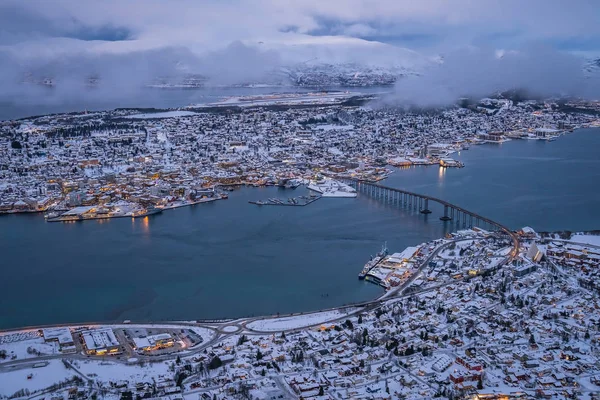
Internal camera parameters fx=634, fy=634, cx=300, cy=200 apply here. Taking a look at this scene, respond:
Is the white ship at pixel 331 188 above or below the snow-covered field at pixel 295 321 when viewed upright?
above

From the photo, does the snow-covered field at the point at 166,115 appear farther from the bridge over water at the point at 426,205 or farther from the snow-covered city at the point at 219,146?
the bridge over water at the point at 426,205

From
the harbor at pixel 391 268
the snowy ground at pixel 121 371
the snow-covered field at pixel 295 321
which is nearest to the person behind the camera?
the snowy ground at pixel 121 371

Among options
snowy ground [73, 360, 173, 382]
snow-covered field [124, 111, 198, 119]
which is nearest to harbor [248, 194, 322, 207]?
snowy ground [73, 360, 173, 382]

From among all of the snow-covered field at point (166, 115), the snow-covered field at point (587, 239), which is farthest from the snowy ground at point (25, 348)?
the snow-covered field at point (166, 115)

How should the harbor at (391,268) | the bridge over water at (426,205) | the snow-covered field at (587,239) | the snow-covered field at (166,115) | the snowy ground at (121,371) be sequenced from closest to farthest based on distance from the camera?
the snowy ground at (121,371) → the harbor at (391,268) → the snow-covered field at (587,239) → the bridge over water at (426,205) → the snow-covered field at (166,115)

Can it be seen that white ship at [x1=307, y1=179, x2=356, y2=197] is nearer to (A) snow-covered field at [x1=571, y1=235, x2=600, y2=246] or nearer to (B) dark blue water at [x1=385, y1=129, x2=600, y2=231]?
(B) dark blue water at [x1=385, y1=129, x2=600, y2=231]

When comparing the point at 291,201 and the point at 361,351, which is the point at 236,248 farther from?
the point at 361,351

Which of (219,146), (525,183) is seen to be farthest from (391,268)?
(219,146)
